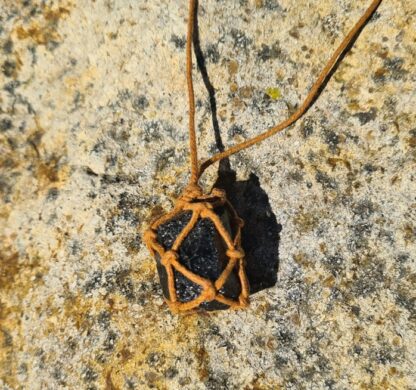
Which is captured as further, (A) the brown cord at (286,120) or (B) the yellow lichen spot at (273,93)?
(B) the yellow lichen spot at (273,93)

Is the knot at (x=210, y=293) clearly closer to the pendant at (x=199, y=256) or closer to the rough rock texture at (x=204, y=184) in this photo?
the pendant at (x=199, y=256)

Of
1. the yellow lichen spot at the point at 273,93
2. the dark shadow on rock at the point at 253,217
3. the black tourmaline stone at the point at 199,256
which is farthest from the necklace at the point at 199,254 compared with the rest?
the yellow lichen spot at the point at 273,93

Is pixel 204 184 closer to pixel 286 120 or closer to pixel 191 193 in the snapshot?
pixel 191 193

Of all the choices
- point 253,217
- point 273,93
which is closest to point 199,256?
point 253,217

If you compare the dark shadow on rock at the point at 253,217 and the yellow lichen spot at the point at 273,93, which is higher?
the yellow lichen spot at the point at 273,93

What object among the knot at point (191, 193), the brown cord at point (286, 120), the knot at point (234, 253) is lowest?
the knot at point (234, 253)

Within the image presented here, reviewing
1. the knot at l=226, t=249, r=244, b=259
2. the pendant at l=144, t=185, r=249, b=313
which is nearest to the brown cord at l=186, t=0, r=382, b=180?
the pendant at l=144, t=185, r=249, b=313

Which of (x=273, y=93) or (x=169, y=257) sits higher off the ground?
(x=273, y=93)

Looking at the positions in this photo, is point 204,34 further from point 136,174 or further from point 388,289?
point 388,289
